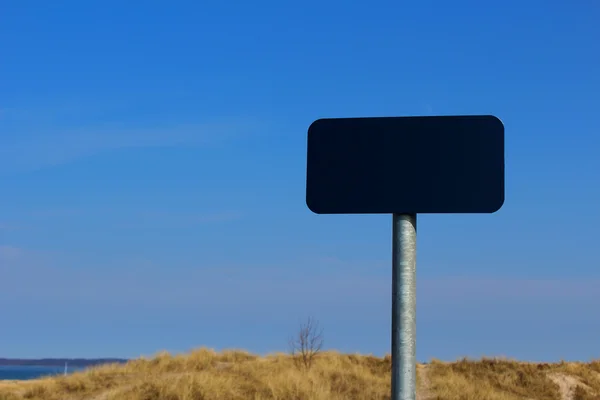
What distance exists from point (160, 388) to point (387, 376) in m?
9.06

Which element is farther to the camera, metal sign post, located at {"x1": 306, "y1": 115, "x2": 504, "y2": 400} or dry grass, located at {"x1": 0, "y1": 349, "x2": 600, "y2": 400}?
dry grass, located at {"x1": 0, "y1": 349, "x2": 600, "y2": 400}

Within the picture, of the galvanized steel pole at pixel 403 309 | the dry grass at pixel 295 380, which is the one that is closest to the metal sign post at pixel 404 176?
the galvanized steel pole at pixel 403 309

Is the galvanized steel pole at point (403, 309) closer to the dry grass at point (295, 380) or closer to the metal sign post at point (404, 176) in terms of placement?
the metal sign post at point (404, 176)

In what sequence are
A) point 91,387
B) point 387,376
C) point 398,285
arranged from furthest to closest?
point 387,376 → point 91,387 → point 398,285

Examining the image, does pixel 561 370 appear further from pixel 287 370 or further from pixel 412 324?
pixel 412 324

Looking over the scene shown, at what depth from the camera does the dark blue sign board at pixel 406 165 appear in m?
3.72

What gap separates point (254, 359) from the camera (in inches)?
1081

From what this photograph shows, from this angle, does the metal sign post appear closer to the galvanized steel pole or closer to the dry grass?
the galvanized steel pole

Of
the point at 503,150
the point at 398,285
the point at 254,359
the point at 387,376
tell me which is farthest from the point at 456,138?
the point at 254,359

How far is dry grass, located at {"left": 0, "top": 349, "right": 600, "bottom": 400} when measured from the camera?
18.6 metres

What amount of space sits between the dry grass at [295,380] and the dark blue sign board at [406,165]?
14769mm

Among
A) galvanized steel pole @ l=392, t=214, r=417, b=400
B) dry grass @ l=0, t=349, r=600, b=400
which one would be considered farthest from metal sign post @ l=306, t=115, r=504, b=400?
dry grass @ l=0, t=349, r=600, b=400

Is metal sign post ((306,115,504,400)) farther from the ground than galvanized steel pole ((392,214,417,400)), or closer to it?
farther from the ground

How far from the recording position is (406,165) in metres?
3.79
